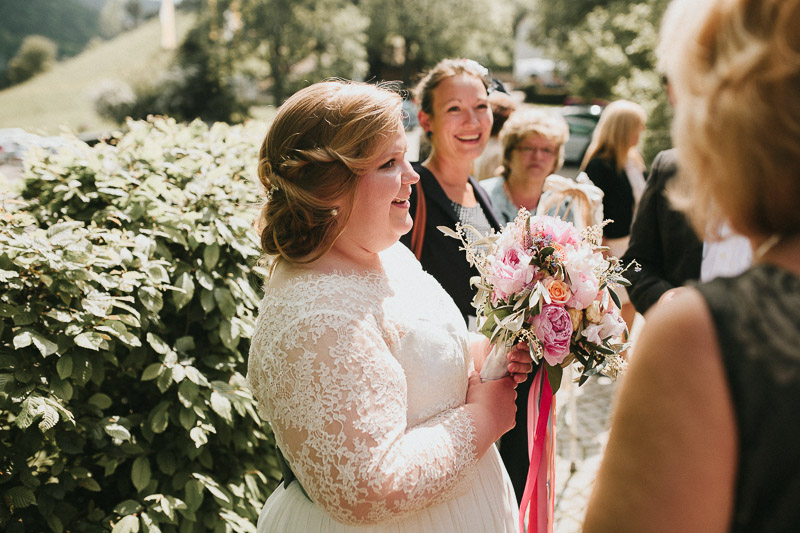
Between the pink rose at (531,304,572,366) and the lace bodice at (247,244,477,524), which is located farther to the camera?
the pink rose at (531,304,572,366)

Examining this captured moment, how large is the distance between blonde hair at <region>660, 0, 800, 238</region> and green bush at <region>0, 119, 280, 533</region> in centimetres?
148

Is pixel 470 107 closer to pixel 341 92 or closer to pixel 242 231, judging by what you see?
pixel 242 231

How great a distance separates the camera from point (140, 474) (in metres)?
2.33

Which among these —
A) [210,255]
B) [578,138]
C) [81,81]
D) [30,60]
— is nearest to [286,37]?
[81,81]

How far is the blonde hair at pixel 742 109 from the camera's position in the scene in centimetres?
82

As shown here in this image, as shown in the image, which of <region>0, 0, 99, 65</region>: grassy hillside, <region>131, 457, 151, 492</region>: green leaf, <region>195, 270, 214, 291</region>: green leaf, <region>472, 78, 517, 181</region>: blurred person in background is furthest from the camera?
<region>0, 0, 99, 65</region>: grassy hillside

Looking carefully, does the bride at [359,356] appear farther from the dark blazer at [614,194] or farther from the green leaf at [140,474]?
the dark blazer at [614,194]

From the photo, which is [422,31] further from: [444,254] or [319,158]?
[319,158]

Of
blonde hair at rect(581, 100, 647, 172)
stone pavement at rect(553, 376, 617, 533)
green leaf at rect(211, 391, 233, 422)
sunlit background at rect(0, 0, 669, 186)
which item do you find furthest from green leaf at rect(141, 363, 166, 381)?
sunlit background at rect(0, 0, 669, 186)

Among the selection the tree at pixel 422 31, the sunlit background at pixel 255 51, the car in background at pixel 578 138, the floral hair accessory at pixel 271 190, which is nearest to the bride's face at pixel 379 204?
the floral hair accessory at pixel 271 190

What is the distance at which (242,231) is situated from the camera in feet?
9.53

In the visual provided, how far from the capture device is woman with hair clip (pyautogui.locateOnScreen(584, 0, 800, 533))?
0.81 meters

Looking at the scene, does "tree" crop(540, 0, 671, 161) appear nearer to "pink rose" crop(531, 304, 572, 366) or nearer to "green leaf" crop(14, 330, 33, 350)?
"pink rose" crop(531, 304, 572, 366)

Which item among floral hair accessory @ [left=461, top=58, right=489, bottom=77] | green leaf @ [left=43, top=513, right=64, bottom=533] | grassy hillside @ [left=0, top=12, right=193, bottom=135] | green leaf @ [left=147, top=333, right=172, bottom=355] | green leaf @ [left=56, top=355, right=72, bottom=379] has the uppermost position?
floral hair accessory @ [left=461, top=58, right=489, bottom=77]
